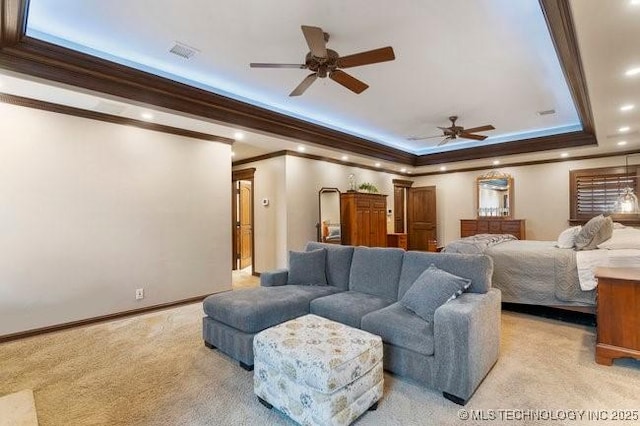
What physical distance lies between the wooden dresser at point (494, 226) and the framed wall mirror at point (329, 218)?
11.5 ft

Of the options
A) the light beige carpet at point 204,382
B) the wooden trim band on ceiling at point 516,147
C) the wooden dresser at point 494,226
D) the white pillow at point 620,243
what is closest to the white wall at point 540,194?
the wooden dresser at point 494,226

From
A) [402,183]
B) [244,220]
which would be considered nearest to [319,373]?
[244,220]

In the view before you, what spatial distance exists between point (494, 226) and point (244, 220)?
593 cm

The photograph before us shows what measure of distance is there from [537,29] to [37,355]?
212 inches

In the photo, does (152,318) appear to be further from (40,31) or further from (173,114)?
(40,31)

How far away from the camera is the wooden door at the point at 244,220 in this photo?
7551mm

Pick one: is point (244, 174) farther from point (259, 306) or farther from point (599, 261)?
point (599, 261)

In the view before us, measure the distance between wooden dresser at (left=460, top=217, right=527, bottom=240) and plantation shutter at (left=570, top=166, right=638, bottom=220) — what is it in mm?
999

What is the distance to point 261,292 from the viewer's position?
324cm

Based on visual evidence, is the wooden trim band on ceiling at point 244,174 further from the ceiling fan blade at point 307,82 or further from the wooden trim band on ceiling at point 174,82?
the ceiling fan blade at point 307,82

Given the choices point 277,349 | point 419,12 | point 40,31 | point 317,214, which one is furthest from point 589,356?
point 40,31

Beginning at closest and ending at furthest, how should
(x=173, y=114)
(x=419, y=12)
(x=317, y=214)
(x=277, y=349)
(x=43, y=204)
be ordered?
(x=277, y=349), (x=419, y=12), (x=43, y=204), (x=173, y=114), (x=317, y=214)

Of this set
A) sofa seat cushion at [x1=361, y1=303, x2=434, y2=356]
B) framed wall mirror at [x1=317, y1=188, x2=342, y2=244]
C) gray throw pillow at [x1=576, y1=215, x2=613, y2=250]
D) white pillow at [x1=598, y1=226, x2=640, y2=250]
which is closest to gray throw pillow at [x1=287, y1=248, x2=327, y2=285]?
sofa seat cushion at [x1=361, y1=303, x2=434, y2=356]

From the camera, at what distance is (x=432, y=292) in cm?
251
